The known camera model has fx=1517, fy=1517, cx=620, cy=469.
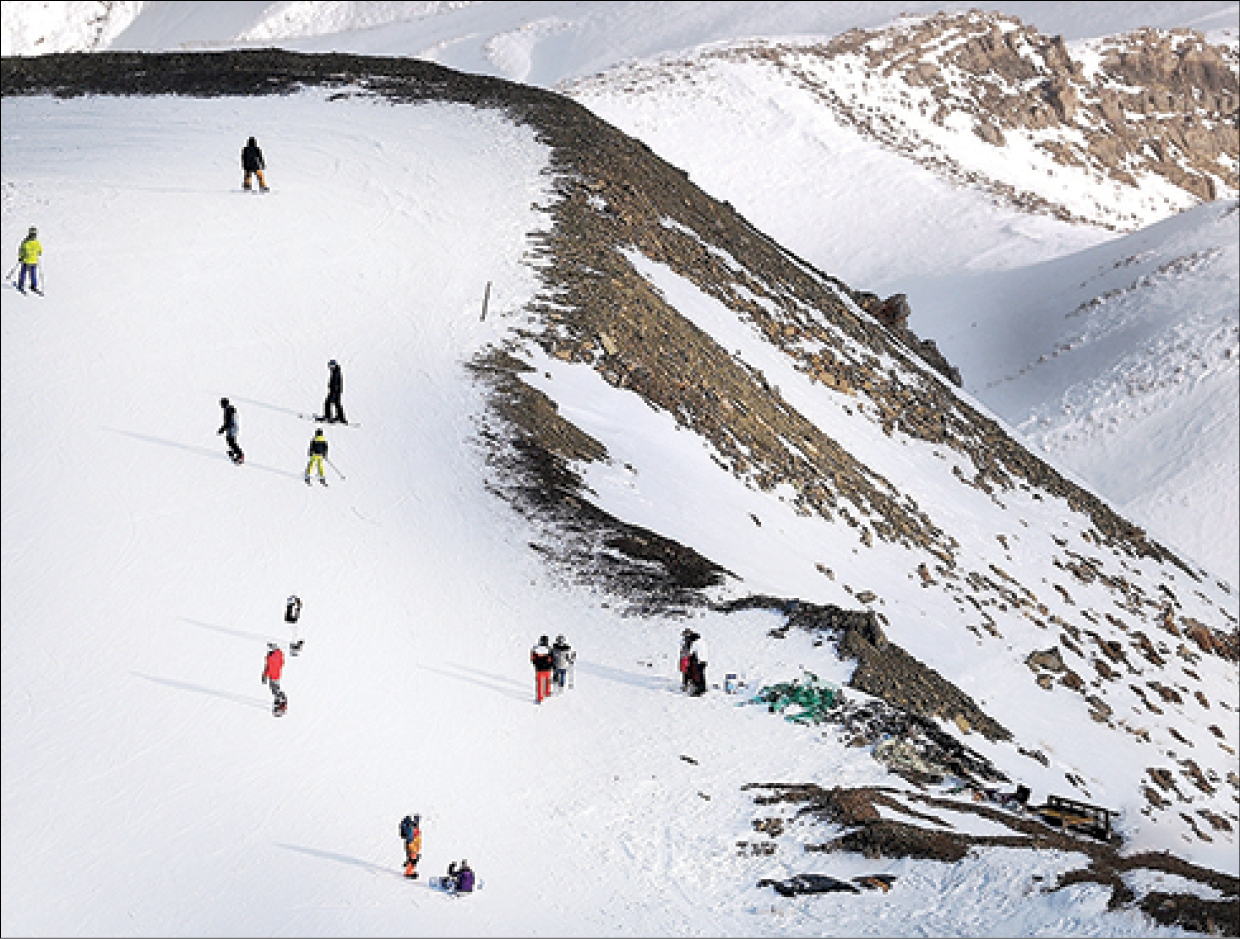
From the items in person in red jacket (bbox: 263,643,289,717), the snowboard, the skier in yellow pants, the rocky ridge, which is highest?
the rocky ridge

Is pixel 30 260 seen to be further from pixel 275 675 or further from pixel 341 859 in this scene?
pixel 341 859

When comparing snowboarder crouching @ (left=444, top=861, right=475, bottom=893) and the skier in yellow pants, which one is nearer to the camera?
snowboarder crouching @ (left=444, top=861, right=475, bottom=893)

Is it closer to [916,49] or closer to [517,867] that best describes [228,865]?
[517,867]

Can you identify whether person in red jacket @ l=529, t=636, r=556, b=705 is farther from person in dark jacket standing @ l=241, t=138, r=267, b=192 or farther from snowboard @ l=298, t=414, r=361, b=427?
person in dark jacket standing @ l=241, t=138, r=267, b=192

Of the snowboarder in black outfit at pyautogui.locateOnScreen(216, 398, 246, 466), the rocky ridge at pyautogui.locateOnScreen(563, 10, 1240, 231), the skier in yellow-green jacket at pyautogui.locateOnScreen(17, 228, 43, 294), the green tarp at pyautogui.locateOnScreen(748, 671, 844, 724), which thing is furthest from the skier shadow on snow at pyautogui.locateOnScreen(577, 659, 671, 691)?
the rocky ridge at pyautogui.locateOnScreen(563, 10, 1240, 231)

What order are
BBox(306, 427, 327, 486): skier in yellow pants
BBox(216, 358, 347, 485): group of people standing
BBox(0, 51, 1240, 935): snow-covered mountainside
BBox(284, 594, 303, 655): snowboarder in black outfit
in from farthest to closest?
BBox(216, 358, 347, 485): group of people standing → BBox(306, 427, 327, 486): skier in yellow pants → BBox(284, 594, 303, 655): snowboarder in black outfit → BBox(0, 51, 1240, 935): snow-covered mountainside

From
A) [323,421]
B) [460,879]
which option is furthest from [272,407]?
[460,879]

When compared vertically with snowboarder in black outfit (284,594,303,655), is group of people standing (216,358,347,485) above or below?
above
